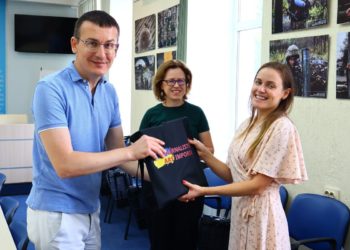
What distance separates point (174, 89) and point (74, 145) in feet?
4.70

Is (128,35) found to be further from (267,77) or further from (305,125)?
(267,77)

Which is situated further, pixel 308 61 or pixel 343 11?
pixel 308 61

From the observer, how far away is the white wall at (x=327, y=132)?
2531 mm

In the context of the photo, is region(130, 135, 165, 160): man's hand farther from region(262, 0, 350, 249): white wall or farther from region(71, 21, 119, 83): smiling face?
region(262, 0, 350, 249): white wall

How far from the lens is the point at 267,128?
6.15 feet

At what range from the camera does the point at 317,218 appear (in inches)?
103

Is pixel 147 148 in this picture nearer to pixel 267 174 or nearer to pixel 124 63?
pixel 267 174

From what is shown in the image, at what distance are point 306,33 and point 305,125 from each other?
0.63 meters

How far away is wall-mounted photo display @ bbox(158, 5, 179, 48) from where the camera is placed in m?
4.52

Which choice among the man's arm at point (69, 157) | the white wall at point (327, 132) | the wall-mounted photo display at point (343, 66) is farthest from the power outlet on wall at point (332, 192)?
the man's arm at point (69, 157)

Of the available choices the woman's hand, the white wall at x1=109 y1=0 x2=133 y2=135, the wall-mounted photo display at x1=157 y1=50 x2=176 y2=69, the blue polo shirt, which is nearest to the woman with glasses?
the woman's hand

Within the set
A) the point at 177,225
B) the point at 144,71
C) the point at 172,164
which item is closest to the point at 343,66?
the point at 172,164

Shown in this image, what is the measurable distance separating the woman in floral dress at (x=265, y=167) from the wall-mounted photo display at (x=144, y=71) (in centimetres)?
337

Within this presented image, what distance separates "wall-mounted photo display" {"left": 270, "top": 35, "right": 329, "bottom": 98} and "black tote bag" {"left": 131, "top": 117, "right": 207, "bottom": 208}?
111cm
